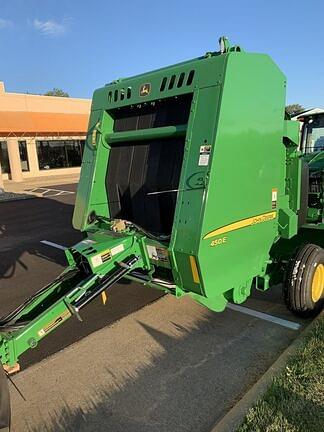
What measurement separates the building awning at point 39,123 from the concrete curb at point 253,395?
21616 mm

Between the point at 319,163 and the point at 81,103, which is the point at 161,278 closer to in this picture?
the point at 319,163

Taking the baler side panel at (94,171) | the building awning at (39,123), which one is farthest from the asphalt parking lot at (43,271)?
the building awning at (39,123)

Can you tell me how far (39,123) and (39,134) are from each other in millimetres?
681

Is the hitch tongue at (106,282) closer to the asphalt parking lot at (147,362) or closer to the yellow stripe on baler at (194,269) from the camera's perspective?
the yellow stripe on baler at (194,269)

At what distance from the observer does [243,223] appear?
3.55 meters

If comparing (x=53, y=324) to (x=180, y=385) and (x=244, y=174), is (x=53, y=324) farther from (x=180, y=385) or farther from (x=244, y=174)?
(x=244, y=174)

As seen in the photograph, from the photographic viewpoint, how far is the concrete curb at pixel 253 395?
2.76m

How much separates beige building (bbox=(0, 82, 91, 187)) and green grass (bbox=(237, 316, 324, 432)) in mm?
21979

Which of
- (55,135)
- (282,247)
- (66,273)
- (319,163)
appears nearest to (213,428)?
(66,273)

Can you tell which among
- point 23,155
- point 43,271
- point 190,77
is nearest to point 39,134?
point 23,155

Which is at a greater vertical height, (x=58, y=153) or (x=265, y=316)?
(x=265, y=316)

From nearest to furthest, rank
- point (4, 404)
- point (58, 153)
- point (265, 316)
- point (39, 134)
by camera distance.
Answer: point (4, 404) < point (265, 316) < point (39, 134) < point (58, 153)

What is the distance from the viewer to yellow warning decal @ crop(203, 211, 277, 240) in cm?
329

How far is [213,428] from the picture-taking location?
2.80 metres
